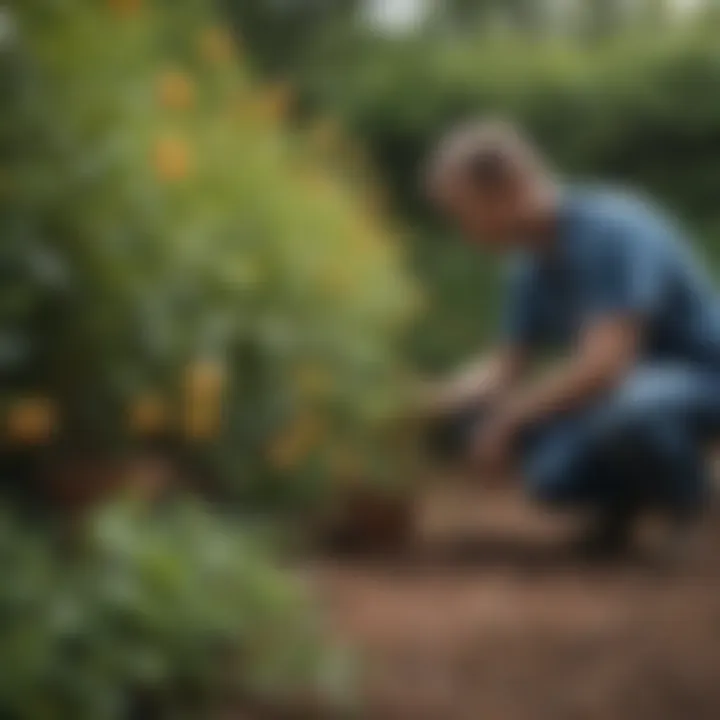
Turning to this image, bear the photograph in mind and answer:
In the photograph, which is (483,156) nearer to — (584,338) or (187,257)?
(584,338)

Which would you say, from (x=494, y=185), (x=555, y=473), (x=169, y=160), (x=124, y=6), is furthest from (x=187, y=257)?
(x=555, y=473)

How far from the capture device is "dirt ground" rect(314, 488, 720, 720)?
1452 mm

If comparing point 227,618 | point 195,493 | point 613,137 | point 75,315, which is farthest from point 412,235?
point 227,618

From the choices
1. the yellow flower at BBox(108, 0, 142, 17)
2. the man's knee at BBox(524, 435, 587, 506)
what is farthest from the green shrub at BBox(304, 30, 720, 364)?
the yellow flower at BBox(108, 0, 142, 17)

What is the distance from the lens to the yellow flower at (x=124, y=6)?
1.53m

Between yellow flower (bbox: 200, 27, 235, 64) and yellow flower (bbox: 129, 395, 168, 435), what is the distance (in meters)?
0.40

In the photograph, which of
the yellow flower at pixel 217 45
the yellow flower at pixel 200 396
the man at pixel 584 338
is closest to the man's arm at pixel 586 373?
the man at pixel 584 338

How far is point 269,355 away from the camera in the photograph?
5.75 feet

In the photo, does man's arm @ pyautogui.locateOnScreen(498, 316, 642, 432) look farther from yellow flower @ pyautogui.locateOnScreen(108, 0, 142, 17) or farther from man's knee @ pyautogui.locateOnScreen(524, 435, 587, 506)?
yellow flower @ pyautogui.locateOnScreen(108, 0, 142, 17)

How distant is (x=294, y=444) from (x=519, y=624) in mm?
274

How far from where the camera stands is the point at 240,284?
1.68 metres

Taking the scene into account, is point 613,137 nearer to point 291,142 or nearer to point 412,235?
point 412,235

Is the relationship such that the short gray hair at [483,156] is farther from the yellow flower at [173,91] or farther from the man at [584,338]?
the yellow flower at [173,91]

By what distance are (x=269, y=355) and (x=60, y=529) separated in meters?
0.40
